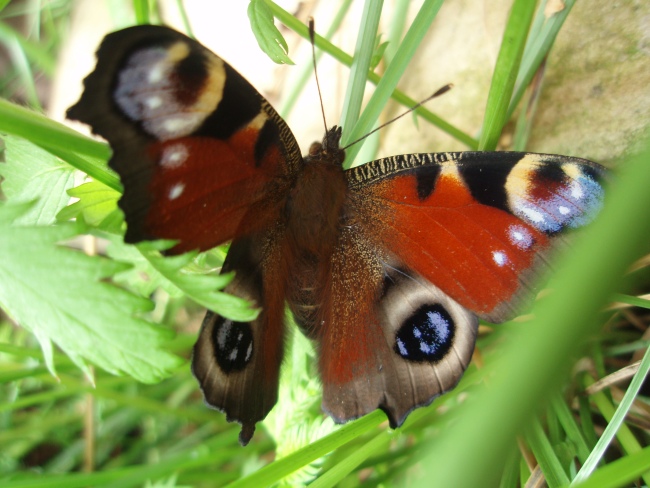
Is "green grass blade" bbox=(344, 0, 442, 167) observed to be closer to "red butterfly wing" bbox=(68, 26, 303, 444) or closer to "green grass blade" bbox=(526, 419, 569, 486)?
"red butterfly wing" bbox=(68, 26, 303, 444)

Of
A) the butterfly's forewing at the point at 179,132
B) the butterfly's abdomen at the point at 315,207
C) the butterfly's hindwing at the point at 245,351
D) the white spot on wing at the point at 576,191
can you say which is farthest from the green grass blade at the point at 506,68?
the butterfly's hindwing at the point at 245,351

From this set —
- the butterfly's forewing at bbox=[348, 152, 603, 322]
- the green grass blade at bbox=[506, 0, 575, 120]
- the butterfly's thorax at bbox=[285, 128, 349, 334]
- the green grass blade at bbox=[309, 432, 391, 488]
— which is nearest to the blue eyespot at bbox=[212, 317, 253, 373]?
the butterfly's thorax at bbox=[285, 128, 349, 334]

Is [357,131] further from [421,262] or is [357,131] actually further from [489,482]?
[489,482]

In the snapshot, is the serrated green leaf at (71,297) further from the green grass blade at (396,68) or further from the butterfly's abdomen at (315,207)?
the green grass blade at (396,68)

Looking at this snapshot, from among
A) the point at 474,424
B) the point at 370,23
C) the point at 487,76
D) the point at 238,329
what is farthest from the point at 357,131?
the point at 474,424

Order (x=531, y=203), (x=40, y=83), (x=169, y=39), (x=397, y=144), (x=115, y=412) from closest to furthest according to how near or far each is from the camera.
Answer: (x=169, y=39) < (x=531, y=203) < (x=397, y=144) < (x=115, y=412) < (x=40, y=83)
